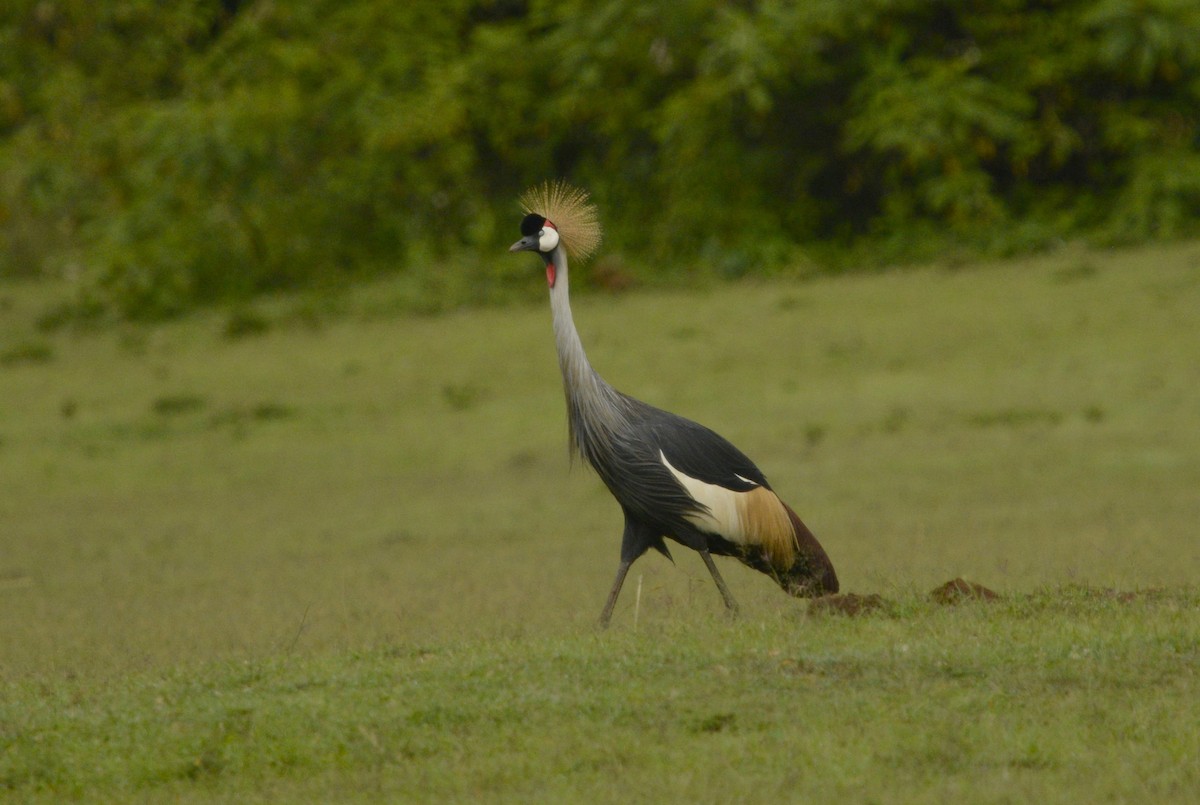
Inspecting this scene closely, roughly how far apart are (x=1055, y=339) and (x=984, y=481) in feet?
13.1

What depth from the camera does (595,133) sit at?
72.2 feet


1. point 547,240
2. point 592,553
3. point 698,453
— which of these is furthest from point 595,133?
point 698,453

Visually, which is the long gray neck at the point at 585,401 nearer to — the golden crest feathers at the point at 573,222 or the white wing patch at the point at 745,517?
the white wing patch at the point at 745,517

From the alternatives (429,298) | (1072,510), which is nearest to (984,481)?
(1072,510)

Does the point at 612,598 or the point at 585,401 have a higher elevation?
the point at 585,401

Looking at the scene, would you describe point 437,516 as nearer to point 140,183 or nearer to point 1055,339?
point 1055,339

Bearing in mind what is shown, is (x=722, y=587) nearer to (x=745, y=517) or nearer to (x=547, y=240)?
(x=745, y=517)

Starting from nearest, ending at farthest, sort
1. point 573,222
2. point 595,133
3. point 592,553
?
point 573,222
point 592,553
point 595,133

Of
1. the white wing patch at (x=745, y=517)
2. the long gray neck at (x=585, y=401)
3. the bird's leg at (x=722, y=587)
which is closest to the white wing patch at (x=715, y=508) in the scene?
the white wing patch at (x=745, y=517)

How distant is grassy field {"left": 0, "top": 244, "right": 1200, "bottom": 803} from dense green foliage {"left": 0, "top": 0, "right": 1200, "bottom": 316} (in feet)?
3.61

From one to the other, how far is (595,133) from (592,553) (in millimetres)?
11674

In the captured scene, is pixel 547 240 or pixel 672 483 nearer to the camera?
pixel 672 483

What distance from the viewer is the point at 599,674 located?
241 inches

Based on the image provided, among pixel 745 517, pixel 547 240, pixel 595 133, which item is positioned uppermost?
pixel 595 133
